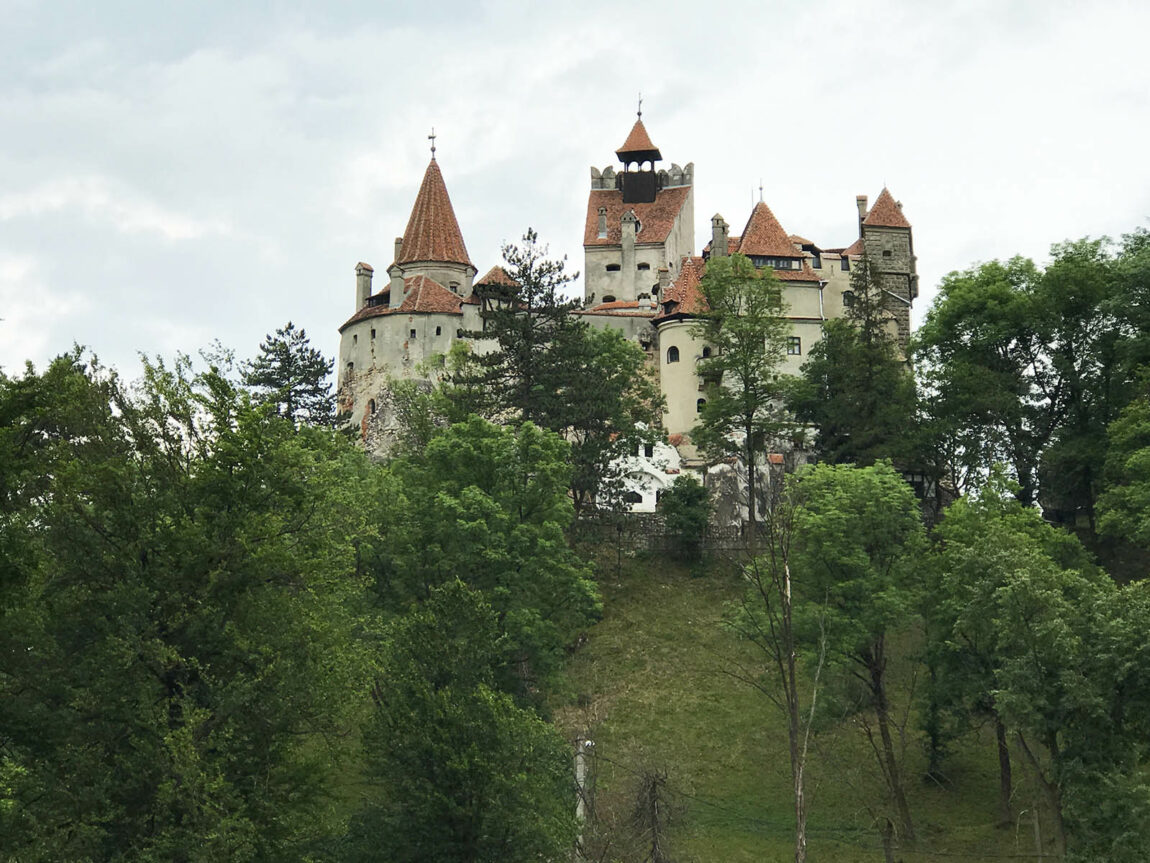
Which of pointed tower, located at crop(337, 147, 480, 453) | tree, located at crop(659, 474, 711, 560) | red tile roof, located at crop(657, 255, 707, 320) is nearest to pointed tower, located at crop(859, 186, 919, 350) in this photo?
red tile roof, located at crop(657, 255, 707, 320)

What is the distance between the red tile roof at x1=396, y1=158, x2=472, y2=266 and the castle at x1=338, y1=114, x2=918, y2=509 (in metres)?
0.07

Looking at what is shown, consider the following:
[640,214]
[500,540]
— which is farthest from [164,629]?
[640,214]

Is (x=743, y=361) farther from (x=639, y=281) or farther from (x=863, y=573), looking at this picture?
(x=639, y=281)

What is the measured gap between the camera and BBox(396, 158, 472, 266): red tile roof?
82688 mm

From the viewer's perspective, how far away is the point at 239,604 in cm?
3175

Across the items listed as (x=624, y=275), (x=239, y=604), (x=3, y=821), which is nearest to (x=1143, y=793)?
(x=239, y=604)

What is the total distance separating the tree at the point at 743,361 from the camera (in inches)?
2397

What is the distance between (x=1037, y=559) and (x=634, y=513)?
2287cm

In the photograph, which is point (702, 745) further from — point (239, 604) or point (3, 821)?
point (3, 821)

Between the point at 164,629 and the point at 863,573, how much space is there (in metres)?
20.9

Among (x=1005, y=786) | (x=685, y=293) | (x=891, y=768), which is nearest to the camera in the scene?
(x=891, y=768)

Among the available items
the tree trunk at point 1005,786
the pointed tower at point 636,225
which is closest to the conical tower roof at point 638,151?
the pointed tower at point 636,225

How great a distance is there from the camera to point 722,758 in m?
46.0

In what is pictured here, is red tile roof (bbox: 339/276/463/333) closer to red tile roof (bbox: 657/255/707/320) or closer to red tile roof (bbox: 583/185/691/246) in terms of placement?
red tile roof (bbox: 583/185/691/246)
